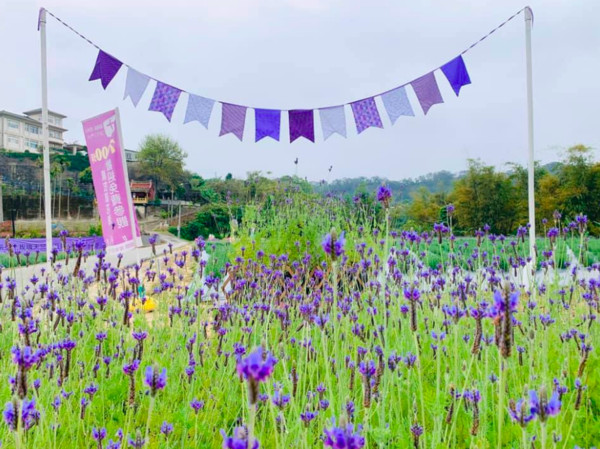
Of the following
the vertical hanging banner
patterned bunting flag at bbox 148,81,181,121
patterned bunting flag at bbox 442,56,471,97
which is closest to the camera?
the vertical hanging banner

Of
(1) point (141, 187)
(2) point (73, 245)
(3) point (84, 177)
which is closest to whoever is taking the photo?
(2) point (73, 245)

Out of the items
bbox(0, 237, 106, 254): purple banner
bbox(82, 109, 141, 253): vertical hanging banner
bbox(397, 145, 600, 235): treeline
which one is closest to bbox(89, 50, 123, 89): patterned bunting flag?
bbox(82, 109, 141, 253): vertical hanging banner

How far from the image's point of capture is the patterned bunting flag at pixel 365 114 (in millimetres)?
7016

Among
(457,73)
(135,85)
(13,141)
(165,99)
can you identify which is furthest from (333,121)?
(13,141)

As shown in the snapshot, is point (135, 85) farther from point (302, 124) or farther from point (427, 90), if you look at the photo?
point (427, 90)

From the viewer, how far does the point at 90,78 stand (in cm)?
688

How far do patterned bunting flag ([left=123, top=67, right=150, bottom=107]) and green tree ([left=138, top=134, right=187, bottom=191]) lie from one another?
29001mm

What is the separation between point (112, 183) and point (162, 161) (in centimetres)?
3304

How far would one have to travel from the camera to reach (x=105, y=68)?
6773 mm

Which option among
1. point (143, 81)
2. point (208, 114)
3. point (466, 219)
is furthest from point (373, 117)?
point (466, 219)

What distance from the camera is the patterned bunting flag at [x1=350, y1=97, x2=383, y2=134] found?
7.02 meters

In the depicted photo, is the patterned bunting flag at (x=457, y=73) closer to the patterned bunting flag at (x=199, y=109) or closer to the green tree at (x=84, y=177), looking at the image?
the patterned bunting flag at (x=199, y=109)

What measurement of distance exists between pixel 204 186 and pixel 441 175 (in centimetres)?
1944

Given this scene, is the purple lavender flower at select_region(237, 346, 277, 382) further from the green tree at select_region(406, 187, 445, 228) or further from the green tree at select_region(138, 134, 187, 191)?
the green tree at select_region(138, 134, 187, 191)
